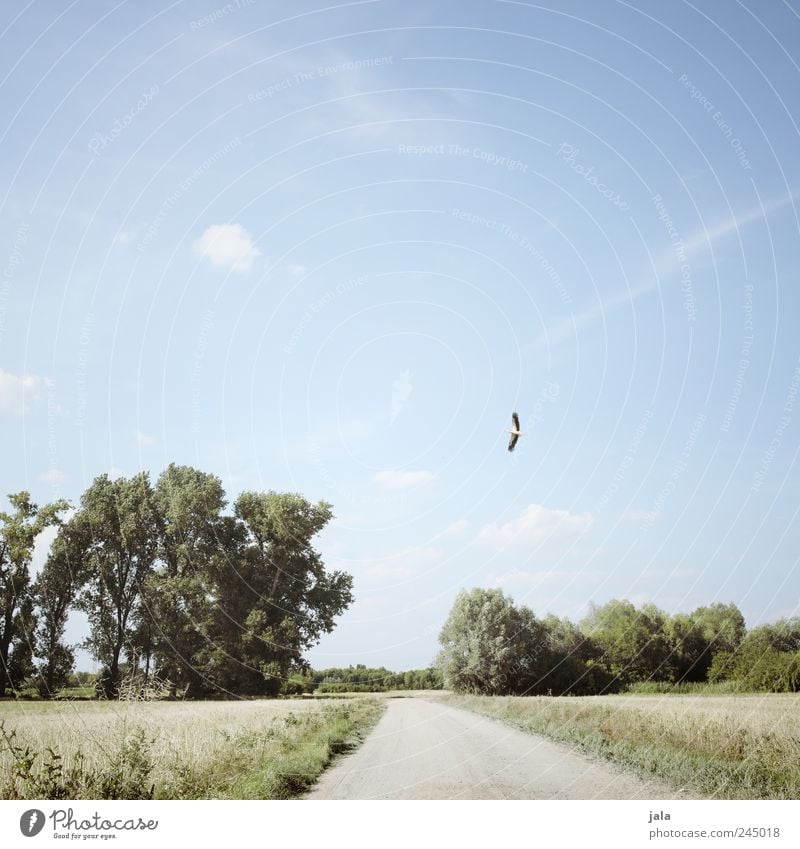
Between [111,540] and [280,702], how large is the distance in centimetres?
696

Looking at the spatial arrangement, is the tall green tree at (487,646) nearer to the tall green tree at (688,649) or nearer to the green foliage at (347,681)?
the green foliage at (347,681)

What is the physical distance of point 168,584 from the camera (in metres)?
15.7

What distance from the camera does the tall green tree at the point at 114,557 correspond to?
15.0 m

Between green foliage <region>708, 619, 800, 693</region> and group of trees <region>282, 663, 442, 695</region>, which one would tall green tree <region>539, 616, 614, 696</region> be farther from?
group of trees <region>282, 663, 442, 695</region>

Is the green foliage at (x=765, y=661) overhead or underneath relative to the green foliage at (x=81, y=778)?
underneath

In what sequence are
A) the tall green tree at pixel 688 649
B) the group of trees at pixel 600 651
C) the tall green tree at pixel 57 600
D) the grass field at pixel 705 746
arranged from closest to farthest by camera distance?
the grass field at pixel 705 746 → the tall green tree at pixel 57 600 → the group of trees at pixel 600 651 → the tall green tree at pixel 688 649

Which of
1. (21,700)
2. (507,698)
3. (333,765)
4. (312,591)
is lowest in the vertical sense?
(507,698)

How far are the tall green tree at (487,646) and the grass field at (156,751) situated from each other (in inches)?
481

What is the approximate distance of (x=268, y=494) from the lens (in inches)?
653

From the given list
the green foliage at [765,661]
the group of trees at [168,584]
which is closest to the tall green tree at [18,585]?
the group of trees at [168,584]

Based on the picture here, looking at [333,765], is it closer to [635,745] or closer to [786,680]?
[635,745]
